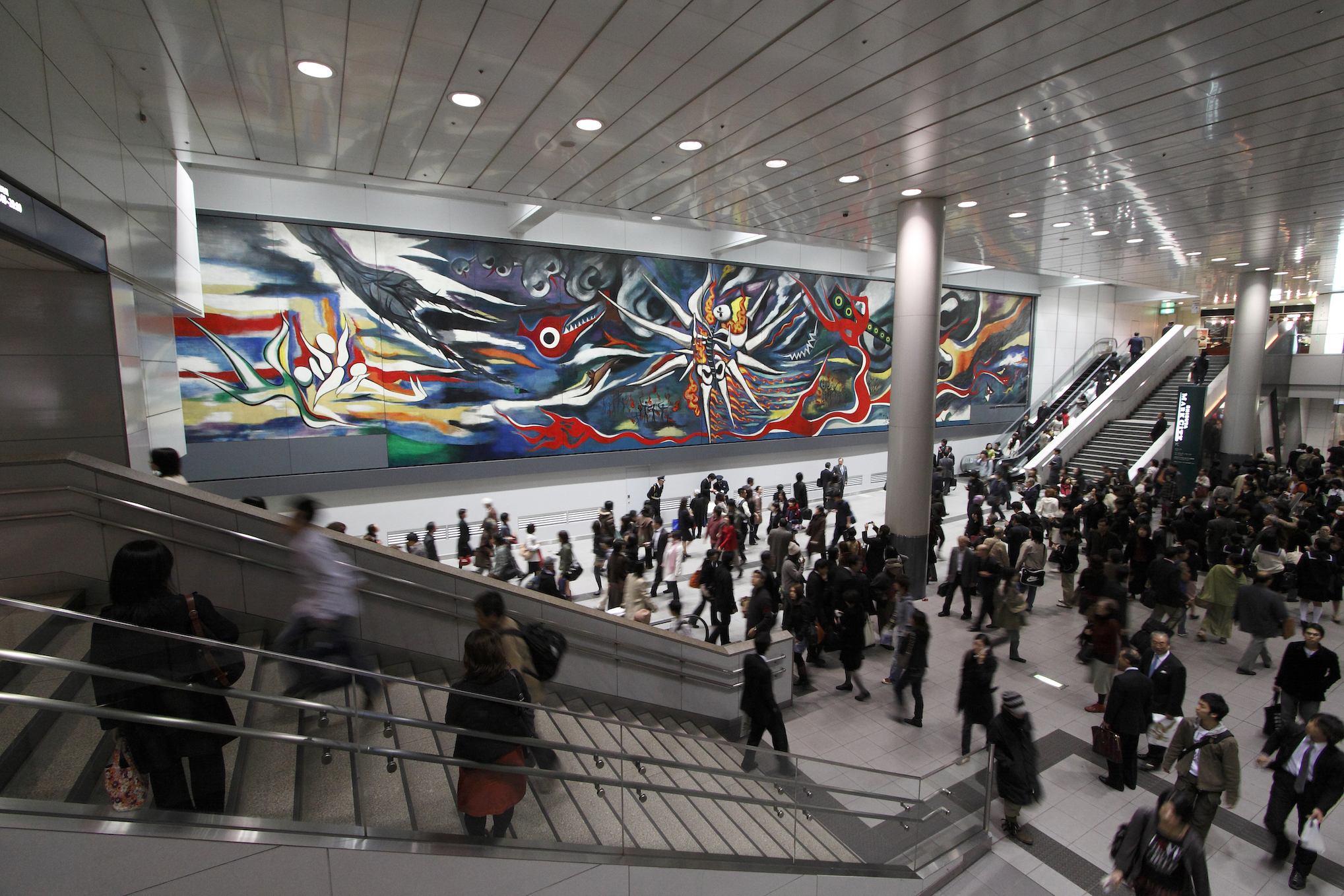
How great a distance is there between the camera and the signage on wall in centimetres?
329

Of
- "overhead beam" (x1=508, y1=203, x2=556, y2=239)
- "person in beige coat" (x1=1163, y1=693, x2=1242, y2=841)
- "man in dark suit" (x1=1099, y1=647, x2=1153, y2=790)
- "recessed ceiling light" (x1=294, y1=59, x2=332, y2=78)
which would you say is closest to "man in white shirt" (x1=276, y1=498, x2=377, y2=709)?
"recessed ceiling light" (x1=294, y1=59, x2=332, y2=78)

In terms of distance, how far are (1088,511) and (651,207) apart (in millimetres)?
9095

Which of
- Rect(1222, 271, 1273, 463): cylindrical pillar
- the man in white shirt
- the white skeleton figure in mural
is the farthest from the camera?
Rect(1222, 271, 1273, 463): cylindrical pillar

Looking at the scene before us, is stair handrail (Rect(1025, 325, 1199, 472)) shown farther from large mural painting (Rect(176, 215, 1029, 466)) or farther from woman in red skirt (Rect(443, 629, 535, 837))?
woman in red skirt (Rect(443, 629, 535, 837))

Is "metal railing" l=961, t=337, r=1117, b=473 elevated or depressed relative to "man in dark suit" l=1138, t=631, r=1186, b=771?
elevated

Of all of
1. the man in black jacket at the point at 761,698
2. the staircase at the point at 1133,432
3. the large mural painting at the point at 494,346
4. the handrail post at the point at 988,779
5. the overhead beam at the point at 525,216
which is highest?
the overhead beam at the point at 525,216

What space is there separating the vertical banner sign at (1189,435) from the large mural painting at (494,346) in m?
8.35

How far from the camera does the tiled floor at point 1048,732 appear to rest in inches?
175

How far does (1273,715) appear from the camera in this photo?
216 inches

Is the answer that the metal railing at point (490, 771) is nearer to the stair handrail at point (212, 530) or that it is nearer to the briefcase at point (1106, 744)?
the stair handrail at point (212, 530)

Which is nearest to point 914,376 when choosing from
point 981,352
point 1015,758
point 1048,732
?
point 1048,732

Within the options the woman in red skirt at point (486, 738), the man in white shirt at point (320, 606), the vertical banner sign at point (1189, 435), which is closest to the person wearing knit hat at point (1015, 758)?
the woman in red skirt at point (486, 738)

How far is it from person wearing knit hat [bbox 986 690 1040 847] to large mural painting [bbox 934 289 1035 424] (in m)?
17.3

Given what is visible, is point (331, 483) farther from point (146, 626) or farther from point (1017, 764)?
point (1017, 764)
